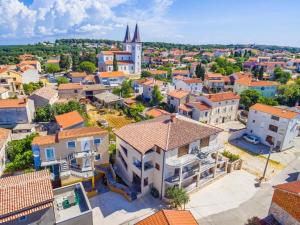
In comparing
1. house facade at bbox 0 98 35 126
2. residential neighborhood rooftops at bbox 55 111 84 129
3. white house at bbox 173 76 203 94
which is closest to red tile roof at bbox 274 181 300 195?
residential neighborhood rooftops at bbox 55 111 84 129

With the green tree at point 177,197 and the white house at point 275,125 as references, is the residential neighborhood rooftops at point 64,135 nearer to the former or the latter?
the green tree at point 177,197

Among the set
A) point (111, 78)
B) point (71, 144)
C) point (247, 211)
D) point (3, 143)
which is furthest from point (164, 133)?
point (111, 78)

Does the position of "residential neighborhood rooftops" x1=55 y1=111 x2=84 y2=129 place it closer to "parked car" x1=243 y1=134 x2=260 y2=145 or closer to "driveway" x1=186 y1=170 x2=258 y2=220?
"driveway" x1=186 y1=170 x2=258 y2=220

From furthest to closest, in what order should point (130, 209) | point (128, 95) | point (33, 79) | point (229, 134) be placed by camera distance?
point (33, 79), point (128, 95), point (229, 134), point (130, 209)

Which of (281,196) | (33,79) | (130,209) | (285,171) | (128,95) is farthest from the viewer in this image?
(33,79)

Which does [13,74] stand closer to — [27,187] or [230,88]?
[27,187]

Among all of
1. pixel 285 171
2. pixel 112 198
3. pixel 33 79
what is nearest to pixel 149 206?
pixel 112 198
